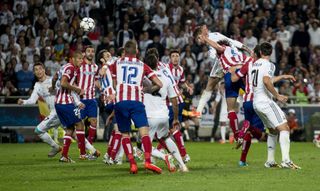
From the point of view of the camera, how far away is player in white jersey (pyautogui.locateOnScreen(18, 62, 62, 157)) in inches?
773

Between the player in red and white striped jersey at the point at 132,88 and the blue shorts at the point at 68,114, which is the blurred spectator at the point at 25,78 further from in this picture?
the player in red and white striped jersey at the point at 132,88

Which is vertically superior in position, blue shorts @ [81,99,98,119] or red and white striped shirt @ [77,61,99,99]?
red and white striped shirt @ [77,61,99,99]

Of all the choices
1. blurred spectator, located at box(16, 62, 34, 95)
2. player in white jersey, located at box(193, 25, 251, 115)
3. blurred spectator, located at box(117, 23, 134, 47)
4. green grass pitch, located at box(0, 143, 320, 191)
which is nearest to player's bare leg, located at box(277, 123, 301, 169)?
green grass pitch, located at box(0, 143, 320, 191)

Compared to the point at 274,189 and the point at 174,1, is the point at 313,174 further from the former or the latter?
the point at 174,1

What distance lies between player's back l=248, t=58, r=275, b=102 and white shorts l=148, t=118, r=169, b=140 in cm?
179

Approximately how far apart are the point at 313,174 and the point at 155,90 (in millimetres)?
2981

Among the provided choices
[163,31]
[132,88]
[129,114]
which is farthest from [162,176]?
[163,31]

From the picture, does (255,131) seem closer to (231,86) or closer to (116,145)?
(231,86)

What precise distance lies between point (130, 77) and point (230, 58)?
3783 millimetres

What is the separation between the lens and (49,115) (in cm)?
1992

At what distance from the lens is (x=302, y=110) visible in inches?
1120

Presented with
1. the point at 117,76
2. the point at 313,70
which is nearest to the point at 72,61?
the point at 117,76

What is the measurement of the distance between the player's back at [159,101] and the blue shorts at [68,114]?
3.66m

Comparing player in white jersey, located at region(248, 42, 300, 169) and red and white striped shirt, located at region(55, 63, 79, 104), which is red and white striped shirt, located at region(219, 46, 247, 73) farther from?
red and white striped shirt, located at region(55, 63, 79, 104)
